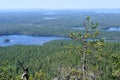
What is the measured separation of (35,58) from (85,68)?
71956mm

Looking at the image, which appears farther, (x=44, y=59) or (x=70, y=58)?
(x=44, y=59)

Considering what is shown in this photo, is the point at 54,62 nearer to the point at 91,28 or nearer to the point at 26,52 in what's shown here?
the point at 26,52

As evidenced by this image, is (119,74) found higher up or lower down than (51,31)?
higher up

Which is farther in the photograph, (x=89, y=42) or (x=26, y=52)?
(x=26, y=52)

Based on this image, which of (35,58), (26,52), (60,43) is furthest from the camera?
(60,43)

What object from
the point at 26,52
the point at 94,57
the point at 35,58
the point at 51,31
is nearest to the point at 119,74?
the point at 94,57

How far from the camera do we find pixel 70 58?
237 ft

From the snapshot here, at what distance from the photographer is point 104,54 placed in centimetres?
1582

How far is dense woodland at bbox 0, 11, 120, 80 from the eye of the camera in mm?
16031

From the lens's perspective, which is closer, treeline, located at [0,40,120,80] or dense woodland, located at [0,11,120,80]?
dense woodland, located at [0,11,120,80]

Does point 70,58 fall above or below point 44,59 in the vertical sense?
above

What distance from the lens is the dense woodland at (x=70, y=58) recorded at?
52.6 feet

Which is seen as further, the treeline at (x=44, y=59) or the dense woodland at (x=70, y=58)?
the treeline at (x=44, y=59)

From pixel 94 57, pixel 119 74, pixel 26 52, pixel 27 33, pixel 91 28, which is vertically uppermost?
pixel 91 28
